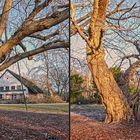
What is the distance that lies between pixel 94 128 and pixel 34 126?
0.40 m

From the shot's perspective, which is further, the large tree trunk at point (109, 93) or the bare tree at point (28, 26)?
the large tree trunk at point (109, 93)

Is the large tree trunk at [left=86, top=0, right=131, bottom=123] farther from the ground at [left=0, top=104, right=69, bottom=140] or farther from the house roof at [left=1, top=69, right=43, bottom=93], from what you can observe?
the house roof at [left=1, top=69, right=43, bottom=93]

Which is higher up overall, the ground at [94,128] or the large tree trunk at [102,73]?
the large tree trunk at [102,73]

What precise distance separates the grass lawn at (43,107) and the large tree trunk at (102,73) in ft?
1.12

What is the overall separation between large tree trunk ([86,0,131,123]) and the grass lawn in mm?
341

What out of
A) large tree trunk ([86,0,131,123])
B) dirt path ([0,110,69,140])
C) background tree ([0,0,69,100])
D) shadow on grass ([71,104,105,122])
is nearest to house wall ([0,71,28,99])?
background tree ([0,0,69,100])

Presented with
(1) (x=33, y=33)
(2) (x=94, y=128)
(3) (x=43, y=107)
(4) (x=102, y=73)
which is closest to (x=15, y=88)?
(3) (x=43, y=107)

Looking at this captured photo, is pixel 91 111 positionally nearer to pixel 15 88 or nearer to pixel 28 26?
pixel 15 88

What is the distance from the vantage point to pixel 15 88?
6.41ft

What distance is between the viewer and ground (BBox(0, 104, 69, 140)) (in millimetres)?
2115

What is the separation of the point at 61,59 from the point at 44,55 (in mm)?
151

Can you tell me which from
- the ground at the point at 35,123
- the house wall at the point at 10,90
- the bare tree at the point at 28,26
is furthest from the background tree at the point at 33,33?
the ground at the point at 35,123

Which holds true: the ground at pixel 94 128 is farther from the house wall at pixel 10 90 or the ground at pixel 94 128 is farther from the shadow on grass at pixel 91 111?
the house wall at pixel 10 90

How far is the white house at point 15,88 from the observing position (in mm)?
1942
